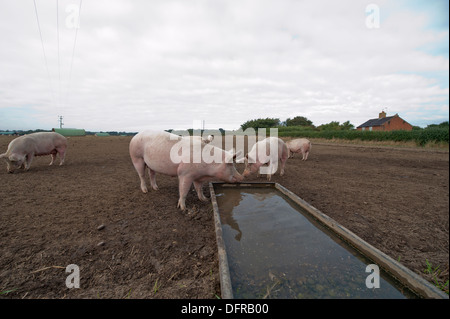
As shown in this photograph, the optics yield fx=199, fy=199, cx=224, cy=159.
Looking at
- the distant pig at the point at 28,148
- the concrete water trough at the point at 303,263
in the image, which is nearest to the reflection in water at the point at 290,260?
the concrete water trough at the point at 303,263

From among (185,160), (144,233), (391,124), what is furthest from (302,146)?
(144,233)

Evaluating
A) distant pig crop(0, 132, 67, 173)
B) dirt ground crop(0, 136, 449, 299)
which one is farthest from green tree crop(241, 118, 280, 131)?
dirt ground crop(0, 136, 449, 299)

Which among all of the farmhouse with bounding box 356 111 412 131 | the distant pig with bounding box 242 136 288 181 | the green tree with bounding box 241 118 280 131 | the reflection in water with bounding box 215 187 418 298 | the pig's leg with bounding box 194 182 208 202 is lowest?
the reflection in water with bounding box 215 187 418 298

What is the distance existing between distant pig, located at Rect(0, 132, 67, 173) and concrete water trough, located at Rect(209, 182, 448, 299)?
32.2 ft

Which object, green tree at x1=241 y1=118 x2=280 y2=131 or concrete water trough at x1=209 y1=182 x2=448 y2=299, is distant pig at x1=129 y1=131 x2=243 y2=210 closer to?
concrete water trough at x1=209 y1=182 x2=448 y2=299

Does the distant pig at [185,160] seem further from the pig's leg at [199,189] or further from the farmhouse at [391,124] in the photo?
the farmhouse at [391,124]

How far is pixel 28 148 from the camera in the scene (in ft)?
29.2

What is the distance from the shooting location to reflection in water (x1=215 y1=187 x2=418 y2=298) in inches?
97.6

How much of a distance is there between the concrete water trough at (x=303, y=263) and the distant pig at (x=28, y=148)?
32.2 feet

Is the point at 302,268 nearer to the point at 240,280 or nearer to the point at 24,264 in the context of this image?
the point at 240,280

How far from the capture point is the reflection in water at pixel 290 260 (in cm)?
248

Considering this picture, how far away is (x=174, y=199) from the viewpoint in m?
5.56

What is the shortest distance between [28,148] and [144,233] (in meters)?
9.14
